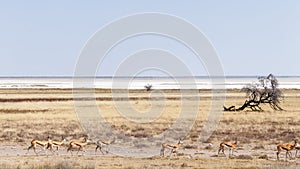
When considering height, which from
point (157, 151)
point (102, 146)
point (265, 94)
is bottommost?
point (157, 151)

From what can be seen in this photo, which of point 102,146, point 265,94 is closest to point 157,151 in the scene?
point 102,146

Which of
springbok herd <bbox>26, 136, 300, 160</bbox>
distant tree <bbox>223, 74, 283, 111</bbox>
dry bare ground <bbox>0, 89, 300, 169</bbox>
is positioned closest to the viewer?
dry bare ground <bbox>0, 89, 300, 169</bbox>

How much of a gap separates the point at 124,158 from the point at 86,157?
1470 mm

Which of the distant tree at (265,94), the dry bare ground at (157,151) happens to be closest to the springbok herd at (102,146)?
the dry bare ground at (157,151)

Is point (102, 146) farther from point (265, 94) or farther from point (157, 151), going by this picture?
point (265, 94)

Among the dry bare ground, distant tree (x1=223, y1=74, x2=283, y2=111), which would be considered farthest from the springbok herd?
distant tree (x1=223, y1=74, x2=283, y2=111)

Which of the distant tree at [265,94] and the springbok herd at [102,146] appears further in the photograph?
the distant tree at [265,94]

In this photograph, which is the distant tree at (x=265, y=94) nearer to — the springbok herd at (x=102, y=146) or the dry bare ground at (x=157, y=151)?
the dry bare ground at (x=157, y=151)

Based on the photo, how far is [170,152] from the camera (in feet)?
74.6

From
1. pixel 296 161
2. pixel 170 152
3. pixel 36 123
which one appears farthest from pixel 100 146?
pixel 36 123

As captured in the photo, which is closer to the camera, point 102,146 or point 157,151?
point 102,146

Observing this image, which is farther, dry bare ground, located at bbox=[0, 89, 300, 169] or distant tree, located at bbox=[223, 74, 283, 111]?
distant tree, located at bbox=[223, 74, 283, 111]

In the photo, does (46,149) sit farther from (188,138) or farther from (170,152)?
(188,138)

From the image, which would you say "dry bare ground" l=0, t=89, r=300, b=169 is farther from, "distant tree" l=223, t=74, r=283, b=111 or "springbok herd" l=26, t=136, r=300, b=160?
"distant tree" l=223, t=74, r=283, b=111
